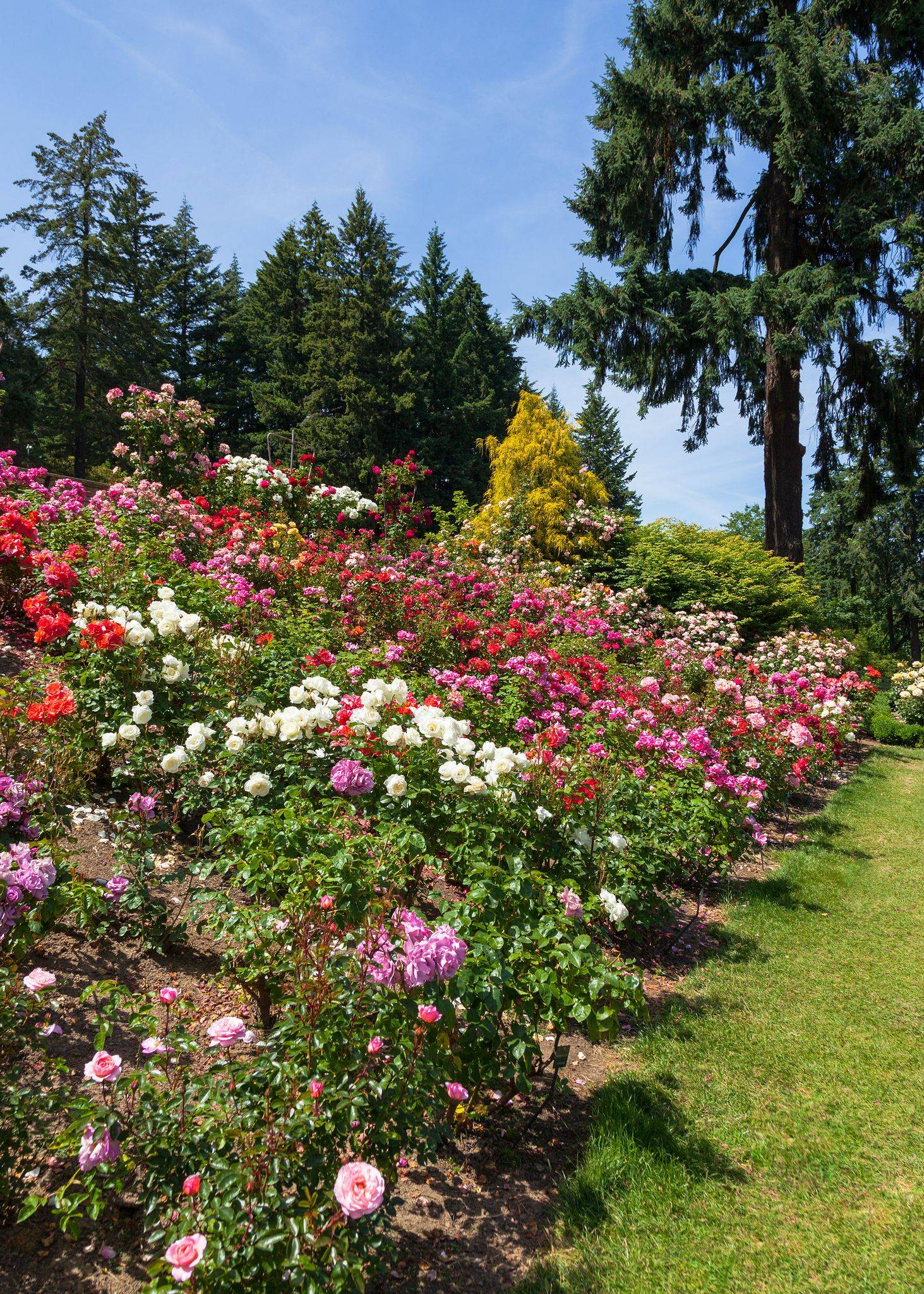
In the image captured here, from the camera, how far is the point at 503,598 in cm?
725

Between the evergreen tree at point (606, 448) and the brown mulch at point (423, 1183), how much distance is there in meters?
34.4

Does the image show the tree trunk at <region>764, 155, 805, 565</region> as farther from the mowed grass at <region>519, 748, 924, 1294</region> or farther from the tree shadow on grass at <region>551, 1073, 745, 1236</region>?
the tree shadow on grass at <region>551, 1073, 745, 1236</region>

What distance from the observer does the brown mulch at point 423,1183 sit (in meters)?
1.56

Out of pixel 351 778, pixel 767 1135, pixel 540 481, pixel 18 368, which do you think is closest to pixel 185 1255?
pixel 351 778

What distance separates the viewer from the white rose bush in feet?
4.87

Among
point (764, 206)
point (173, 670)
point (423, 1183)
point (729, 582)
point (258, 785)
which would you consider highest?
point (764, 206)

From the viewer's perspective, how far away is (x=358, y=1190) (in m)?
1.31

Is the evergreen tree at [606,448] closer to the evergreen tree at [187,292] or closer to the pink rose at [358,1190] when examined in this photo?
the evergreen tree at [187,292]

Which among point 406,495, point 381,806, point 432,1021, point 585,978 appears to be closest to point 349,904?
point 432,1021

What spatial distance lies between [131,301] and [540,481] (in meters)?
20.5

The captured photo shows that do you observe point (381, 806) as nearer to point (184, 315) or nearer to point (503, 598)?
point (503, 598)

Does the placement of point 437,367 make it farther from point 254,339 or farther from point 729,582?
point 729,582

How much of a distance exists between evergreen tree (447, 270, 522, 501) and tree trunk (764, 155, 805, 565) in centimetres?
1198

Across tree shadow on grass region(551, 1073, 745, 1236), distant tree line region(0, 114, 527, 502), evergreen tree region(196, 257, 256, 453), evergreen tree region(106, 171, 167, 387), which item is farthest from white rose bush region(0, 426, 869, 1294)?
evergreen tree region(196, 257, 256, 453)
